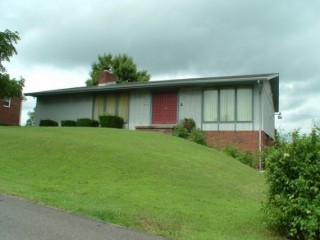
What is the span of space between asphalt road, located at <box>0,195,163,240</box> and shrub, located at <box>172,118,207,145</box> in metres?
15.1

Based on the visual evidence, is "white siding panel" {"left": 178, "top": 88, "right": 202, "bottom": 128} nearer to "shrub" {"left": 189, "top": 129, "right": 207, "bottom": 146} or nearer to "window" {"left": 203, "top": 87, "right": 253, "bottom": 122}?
"window" {"left": 203, "top": 87, "right": 253, "bottom": 122}

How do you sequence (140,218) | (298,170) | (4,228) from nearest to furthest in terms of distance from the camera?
(4,228) < (298,170) < (140,218)

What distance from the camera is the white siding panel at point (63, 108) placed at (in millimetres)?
29594

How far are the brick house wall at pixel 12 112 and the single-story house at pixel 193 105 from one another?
10.5m

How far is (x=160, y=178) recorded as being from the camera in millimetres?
12125

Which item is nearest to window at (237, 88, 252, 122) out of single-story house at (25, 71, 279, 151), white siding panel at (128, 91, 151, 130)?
single-story house at (25, 71, 279, 151)

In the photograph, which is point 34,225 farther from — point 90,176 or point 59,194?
point 90,176

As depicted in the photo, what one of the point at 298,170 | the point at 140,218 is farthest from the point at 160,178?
the point at 298,170

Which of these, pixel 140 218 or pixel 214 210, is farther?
pixel 214 210

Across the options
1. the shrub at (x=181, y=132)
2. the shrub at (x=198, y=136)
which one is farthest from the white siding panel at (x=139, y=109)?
the shrub at (x=198, y=136)

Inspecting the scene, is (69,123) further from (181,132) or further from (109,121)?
(181,132)

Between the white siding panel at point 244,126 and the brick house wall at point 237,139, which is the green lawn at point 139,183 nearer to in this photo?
the brick house wall at point 237,139

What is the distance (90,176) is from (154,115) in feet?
50.2

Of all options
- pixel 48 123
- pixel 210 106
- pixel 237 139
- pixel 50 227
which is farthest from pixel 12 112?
pixel 50 227
